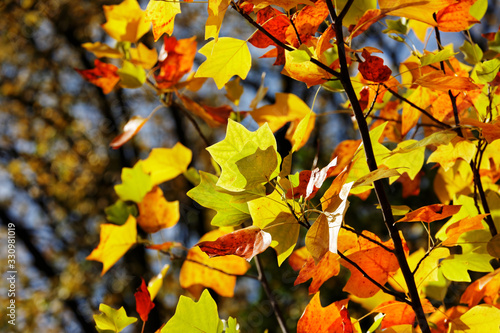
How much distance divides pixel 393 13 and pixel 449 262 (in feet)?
1.14

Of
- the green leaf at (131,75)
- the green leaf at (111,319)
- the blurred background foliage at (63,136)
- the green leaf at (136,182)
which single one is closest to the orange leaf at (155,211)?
the green leaf at (136,182)

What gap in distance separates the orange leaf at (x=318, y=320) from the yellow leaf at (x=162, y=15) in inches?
13.4

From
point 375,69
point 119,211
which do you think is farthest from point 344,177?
point 119,211

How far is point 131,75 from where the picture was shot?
2.85ft

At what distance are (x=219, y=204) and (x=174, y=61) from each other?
18.3 inches

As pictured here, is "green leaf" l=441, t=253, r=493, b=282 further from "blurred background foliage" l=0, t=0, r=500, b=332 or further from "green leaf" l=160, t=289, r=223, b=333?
"blurred background foliage" l=0, t=0, r=500, b=332

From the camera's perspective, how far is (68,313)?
5434mm

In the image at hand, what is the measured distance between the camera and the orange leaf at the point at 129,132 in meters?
0.88

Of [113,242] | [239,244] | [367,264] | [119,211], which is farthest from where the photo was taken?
[119,211]

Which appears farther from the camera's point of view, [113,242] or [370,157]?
[113,242]

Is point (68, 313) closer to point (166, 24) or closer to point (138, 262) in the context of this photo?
point (138, 262)

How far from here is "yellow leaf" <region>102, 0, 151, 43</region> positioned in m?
0.92

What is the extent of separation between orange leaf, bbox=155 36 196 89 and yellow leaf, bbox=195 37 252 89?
335 millimetres

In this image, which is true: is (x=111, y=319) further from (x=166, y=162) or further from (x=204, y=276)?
(x=166, y=162)
